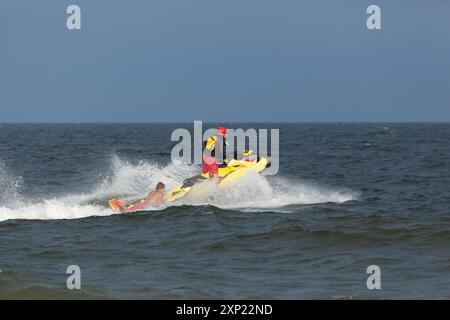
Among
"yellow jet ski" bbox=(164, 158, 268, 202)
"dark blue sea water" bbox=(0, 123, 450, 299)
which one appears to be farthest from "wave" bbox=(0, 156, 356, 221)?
"yellow jet ski" bbox=(164, 158, 268, 202)

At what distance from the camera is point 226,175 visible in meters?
22.4

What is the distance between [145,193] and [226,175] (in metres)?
4.04

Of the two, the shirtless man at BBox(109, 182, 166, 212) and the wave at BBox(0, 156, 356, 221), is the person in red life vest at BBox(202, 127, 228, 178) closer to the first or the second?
the wave at BBox(0, 156, 356, 221)

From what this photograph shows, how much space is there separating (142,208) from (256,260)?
275 inches

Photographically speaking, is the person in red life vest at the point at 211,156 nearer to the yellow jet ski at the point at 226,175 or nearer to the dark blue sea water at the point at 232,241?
the yellow jet ski at the point at 226,175

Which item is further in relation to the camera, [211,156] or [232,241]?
[211,156]

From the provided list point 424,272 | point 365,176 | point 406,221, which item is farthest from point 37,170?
point 424,272

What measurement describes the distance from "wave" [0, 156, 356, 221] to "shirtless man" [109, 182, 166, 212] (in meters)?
0.20

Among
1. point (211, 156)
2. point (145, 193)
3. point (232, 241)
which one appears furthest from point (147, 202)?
point (232, 241)

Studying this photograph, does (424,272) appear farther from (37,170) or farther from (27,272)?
(37,170)

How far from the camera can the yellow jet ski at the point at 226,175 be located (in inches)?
870

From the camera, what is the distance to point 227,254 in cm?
1575

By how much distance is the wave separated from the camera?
2088 centimetres

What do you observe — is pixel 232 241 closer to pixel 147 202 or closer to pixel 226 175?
pixel 147 202
